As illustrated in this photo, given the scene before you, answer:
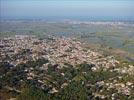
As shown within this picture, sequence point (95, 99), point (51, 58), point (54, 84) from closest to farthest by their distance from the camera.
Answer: point (95, 99) → point (54, 84) → point (51, 58)

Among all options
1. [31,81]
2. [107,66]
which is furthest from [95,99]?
[107,66]

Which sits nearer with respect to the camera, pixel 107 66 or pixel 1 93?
pixel 1 93

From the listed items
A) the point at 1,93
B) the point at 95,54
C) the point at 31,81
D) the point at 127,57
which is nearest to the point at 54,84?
the point at 31,81

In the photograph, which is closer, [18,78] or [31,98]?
[31,98]

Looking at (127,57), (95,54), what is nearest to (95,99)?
(95,54)

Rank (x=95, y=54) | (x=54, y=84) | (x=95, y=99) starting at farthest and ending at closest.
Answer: (x=95, y=54) < (x=54, y=84) < (x=95, y=99)

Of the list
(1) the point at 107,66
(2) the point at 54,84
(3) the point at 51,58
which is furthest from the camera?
(3) the point at 51,58

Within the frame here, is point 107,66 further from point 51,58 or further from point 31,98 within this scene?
point 31,98

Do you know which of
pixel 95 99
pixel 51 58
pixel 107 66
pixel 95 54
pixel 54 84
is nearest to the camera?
pixel 95 99

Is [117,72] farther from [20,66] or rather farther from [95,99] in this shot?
[20,66]
